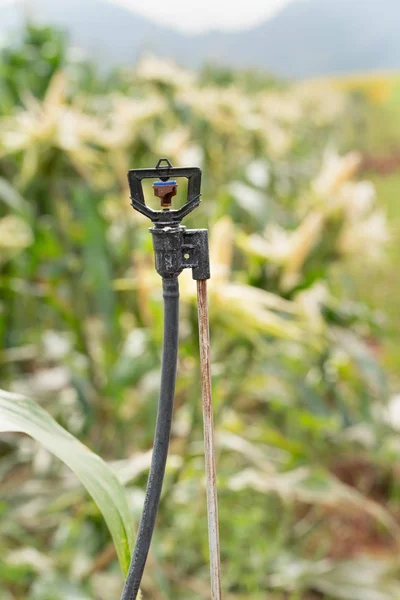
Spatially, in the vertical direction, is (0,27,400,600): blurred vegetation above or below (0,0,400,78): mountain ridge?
below

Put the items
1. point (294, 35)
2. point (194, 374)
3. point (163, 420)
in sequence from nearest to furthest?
point (163, 420) → point (194, 374) → point (294, 35)

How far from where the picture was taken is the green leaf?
0.99 feet

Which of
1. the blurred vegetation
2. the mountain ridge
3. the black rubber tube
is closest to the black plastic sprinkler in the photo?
the black rubber tube

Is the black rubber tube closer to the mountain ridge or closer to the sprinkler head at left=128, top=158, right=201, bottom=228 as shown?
the sprinkler head at left=128, top=158, right=201, bottom=228

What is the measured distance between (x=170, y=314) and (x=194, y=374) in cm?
52

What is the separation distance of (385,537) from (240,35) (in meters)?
12.5

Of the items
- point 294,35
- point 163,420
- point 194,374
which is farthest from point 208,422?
point 294,35

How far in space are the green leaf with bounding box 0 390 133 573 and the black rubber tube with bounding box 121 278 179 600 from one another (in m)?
0.04

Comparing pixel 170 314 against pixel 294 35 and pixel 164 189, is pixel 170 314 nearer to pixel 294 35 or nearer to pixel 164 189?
pixel 164 189

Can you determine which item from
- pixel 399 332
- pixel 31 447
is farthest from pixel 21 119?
pixel 399 332

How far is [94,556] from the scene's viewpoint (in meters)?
0.96

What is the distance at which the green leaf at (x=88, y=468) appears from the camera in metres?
0.30

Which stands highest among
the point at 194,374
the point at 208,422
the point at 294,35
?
the point at 294,35

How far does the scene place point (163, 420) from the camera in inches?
10.2
